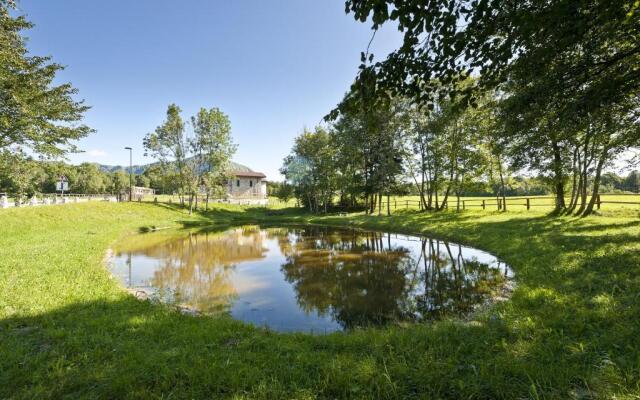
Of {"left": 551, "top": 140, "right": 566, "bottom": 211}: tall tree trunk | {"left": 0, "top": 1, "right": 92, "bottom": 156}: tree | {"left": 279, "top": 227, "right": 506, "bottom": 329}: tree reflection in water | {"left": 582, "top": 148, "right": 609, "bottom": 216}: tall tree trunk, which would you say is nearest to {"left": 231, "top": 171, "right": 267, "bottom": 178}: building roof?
{"left": 0, "top": 1, "right": 92, "bottom": 156}: tree

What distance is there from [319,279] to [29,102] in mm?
20872

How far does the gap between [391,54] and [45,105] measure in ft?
79.7

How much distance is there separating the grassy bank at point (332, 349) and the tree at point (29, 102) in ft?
40.8

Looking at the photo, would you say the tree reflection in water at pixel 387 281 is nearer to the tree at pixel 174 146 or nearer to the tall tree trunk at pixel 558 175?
the tall tree trunk at pixel 558 175

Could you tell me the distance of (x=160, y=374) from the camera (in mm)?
4191

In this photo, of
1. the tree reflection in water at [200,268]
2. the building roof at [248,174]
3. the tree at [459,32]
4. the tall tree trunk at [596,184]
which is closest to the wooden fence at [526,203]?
the tall tree trunk at [596,184]

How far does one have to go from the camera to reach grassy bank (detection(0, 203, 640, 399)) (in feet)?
12.0

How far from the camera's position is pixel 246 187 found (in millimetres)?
66250

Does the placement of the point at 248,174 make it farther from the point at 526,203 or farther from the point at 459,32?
the point at 459,32

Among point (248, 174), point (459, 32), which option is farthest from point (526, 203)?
point (248, 174)

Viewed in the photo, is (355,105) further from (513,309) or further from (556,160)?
(556,160)

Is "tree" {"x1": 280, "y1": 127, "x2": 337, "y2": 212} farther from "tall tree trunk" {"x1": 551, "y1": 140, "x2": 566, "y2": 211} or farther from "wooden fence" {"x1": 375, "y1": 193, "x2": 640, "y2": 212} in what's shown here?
"tall tree trunk" {"x1": 551, "y1": 140, "x2": 566, "y2": 211}

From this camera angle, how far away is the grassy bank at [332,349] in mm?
3668

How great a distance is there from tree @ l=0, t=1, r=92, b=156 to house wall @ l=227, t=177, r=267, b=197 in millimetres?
41114
